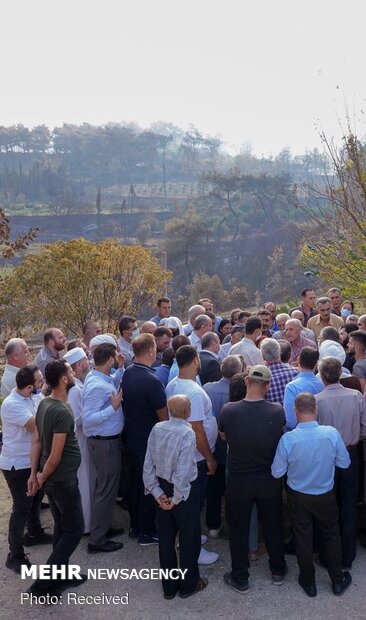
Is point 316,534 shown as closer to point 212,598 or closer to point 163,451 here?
point 212,598

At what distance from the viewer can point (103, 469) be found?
4.52 metres

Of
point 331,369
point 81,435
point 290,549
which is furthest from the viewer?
point 81,435

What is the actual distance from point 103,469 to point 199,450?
859 millimetres

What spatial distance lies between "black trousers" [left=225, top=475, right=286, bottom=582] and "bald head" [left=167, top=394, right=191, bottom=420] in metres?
0.66

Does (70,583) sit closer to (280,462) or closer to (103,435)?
(103,435)

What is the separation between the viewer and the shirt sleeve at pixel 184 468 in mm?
3744

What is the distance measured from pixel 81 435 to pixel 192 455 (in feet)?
4.53

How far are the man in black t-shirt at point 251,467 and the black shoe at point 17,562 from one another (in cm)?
169

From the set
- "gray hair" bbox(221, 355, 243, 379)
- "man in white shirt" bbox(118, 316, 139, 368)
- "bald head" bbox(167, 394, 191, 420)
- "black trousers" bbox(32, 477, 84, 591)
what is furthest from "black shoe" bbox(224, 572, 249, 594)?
"man in white shirt" bbox(118, 316, 139, 368)

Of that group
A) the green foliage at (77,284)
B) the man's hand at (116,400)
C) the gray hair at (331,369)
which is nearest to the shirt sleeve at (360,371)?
the gray hair at (331,369)

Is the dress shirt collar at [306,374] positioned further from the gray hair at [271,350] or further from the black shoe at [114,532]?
the black shoe at [114,532]

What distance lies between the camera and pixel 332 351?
494 centimetres

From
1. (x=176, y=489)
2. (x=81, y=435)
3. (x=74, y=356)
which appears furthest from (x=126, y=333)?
(x=176, y=489)

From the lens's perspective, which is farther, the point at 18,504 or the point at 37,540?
the point at 37,540
